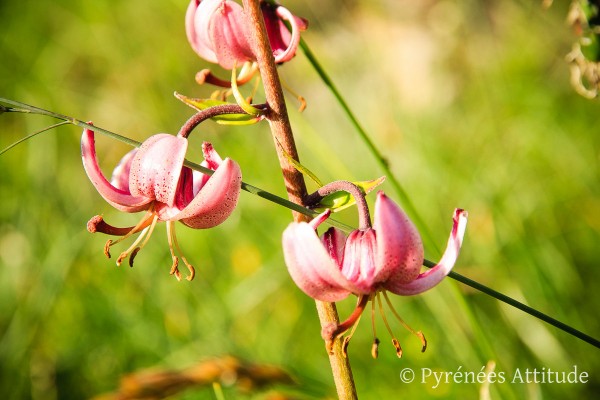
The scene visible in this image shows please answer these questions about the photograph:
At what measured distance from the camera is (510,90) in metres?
2.50

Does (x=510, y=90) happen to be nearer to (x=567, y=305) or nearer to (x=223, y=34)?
(x=567, y=305)

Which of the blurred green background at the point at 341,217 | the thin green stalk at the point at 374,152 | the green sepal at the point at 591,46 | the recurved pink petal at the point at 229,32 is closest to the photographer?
the recurved pink petal at the point at 229,32

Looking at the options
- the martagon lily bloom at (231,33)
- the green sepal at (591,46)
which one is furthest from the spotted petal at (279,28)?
the green sepal at (591,46)

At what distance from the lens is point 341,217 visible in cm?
248

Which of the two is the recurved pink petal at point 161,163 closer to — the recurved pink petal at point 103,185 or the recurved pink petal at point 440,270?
the recurved pink petal at point 103,185

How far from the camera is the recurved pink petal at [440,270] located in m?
0.69

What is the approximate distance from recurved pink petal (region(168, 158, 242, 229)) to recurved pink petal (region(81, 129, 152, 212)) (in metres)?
0.07

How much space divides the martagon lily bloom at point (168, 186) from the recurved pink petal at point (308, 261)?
0.10 m

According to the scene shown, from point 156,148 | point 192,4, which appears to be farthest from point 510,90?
point 156,148

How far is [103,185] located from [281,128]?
0.63ft

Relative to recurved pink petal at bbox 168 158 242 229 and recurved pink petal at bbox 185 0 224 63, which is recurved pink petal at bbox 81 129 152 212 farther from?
recurved pink petal at bbox 185 0 224 63

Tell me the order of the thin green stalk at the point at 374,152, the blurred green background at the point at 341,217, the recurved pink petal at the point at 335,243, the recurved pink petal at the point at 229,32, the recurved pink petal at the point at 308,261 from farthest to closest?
1. the blurred green background at the point at 341,217
2. the thin green stalk at the point at 374,152
3. the recurved pink petal at the point at 229,32
4. the recurved pink petal at the point at 335,243
5. the recurved pink petal at the point at 308,261

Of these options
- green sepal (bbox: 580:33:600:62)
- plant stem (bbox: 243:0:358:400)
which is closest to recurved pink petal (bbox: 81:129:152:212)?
plant stem (bbox: 243:0:358:400)

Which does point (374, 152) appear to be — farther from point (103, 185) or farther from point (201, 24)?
point (103, 185)
